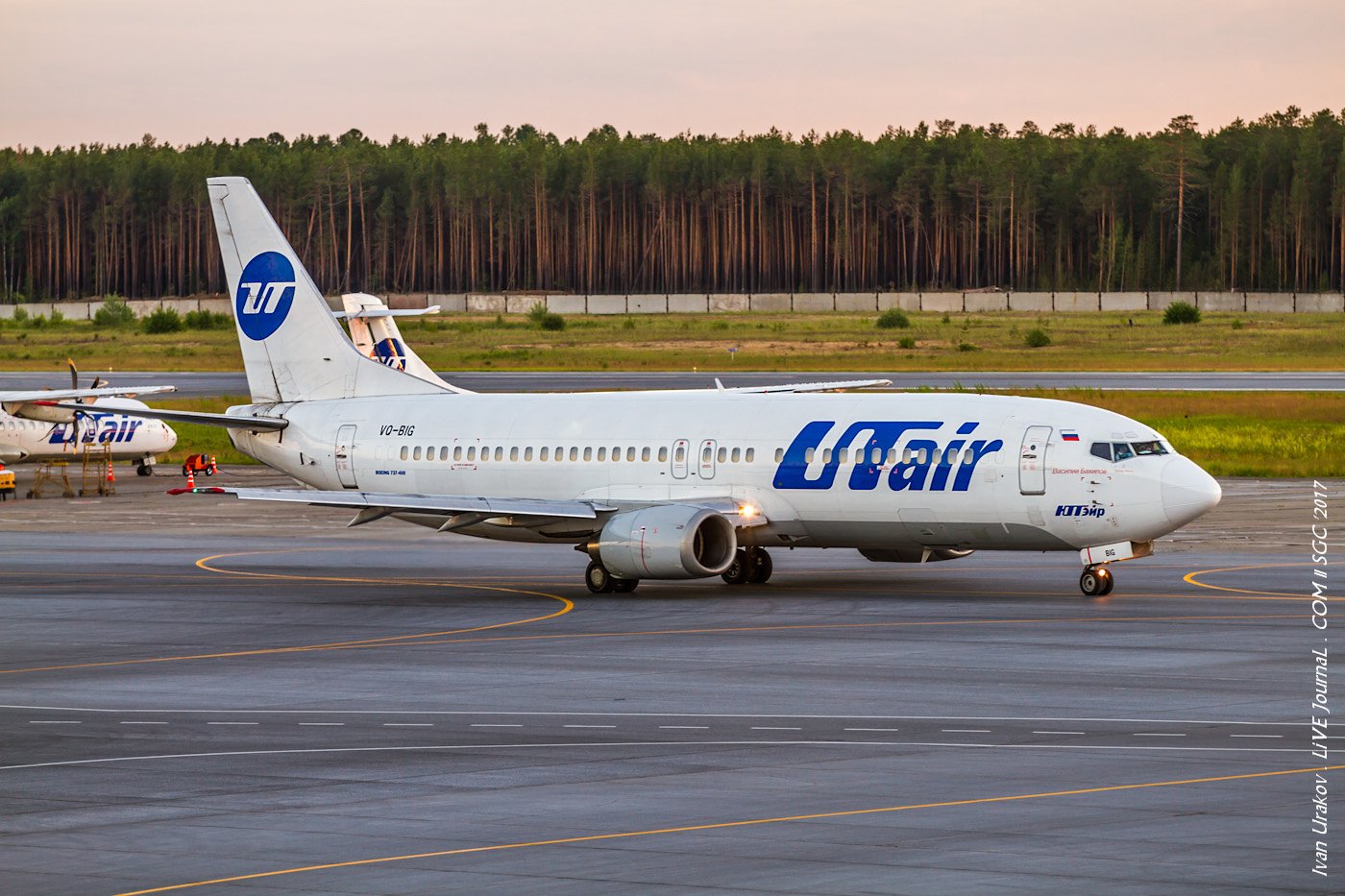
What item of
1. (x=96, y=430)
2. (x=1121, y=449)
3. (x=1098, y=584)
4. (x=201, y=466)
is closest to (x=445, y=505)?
(x=1098, y=584)

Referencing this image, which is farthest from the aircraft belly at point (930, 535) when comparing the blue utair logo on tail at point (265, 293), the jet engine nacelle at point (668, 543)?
the blue utair logo on tail at point (265, 293)

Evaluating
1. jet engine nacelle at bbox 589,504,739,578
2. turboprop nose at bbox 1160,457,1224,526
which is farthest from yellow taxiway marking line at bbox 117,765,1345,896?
jet engine nacelle at bbox 589,504,739,578

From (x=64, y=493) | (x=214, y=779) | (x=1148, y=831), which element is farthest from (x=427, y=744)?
(x=64, y=493)

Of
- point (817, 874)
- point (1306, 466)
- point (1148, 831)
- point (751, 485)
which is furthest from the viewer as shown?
point (1306, 466)

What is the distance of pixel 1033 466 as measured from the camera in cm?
3669

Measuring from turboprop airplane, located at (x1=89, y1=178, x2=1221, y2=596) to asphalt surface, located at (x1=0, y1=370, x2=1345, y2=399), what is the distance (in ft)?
163

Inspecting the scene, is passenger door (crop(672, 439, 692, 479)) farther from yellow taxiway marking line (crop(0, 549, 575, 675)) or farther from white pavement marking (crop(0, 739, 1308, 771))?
white pavement marking (crop(0, 739, 1308, 771))

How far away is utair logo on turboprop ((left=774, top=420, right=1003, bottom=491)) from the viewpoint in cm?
3719

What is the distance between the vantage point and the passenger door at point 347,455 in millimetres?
44969

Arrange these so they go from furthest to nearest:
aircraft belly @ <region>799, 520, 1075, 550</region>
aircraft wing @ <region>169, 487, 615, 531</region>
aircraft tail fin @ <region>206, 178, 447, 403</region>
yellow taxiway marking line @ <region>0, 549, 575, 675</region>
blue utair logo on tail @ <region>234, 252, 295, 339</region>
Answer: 1. blue utair logo on tail @ <region>234, 252, 295, 339</region>
2. aircraft tail fin @ <region>206, 178, 447, 403</region>
3. aircraft wing @ <region>169, 487, 615, 531</region>
4. aircraft belly @ <region>799, 520, 1075, 550</region>
5. yellow taxiway marking line @ <region>0, 549, 575, 675</region>

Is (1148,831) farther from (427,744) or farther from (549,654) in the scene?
(549,654)

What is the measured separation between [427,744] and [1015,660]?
33.8 feet

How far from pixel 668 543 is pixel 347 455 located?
10778 mm

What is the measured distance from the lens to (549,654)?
30.5 m
